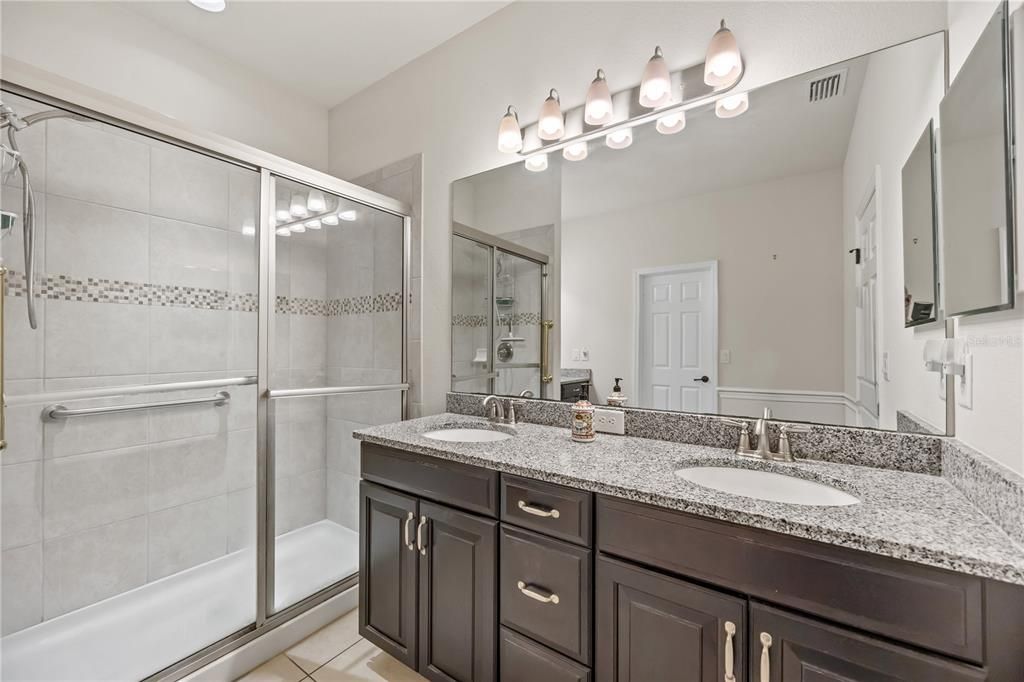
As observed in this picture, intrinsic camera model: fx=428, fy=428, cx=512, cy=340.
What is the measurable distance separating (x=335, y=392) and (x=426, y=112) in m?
1.56

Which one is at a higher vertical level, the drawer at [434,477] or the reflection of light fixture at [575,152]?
the reflection of light fixture at [575,152]

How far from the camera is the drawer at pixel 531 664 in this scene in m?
1.14

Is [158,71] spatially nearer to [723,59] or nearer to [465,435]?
[465,435]

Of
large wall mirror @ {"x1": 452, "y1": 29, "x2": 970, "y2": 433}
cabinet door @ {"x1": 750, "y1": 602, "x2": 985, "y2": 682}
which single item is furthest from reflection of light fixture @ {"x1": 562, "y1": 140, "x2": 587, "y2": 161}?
cabinet door @ {"x1": 750, "y1": 602, "x2": 985, "y2": 682}

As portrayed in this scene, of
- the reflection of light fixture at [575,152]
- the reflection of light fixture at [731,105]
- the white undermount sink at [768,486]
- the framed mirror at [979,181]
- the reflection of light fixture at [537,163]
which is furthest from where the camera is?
the reflection of light fixture at [537,163]

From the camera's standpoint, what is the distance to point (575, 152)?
5.93ft

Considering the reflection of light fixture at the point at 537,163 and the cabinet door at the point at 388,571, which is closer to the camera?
the cabinet door at the point at 388,571

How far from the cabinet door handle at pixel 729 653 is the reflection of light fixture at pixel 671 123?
1530 millimetres

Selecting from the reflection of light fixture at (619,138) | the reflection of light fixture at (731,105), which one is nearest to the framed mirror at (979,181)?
the reflection of light fixture at (731,105)

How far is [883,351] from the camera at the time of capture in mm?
1279

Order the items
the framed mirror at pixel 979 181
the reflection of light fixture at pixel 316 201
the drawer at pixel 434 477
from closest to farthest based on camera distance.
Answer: the framed mirror at pixel 979 181
the drawer at pixel 434 477
the reflection of light fixture at pixel 316 201

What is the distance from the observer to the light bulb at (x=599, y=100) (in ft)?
5.43

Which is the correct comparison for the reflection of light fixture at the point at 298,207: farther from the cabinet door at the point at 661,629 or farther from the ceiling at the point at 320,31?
the cabinet door at the point at 661,629

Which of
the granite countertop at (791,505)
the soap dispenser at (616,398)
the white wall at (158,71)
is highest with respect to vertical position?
the white wall at (158,71)
